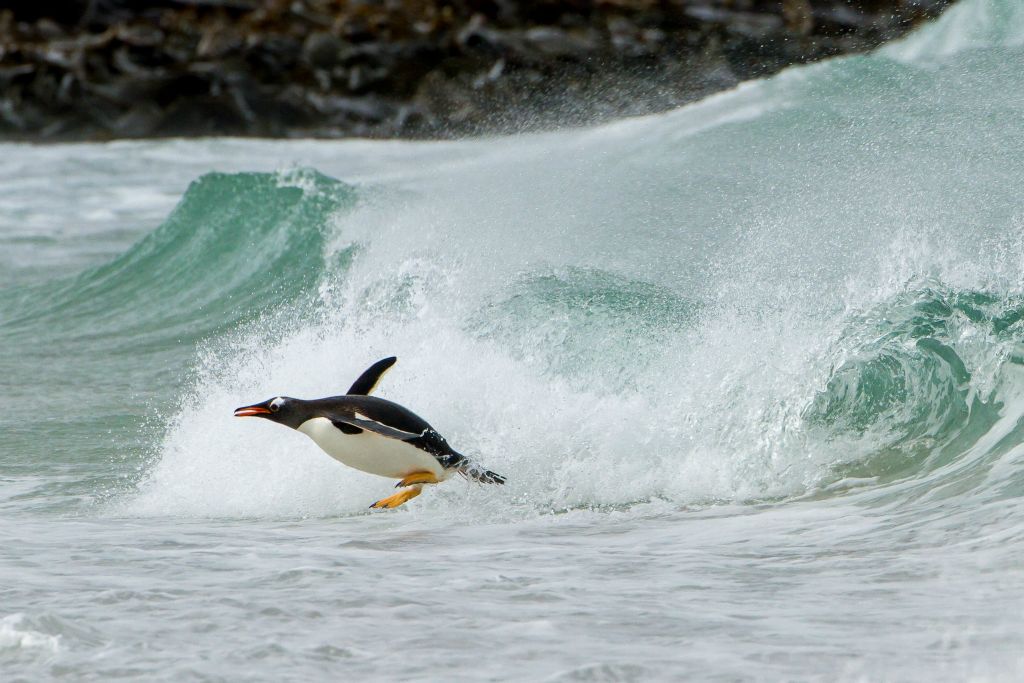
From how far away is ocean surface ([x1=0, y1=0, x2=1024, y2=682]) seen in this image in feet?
12.6

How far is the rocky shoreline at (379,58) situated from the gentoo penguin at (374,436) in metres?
20.0

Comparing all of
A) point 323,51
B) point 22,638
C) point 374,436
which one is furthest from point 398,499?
point 323,51

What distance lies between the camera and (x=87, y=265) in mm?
13867

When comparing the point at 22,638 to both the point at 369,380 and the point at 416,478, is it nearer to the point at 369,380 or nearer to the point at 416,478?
the point at 416,478

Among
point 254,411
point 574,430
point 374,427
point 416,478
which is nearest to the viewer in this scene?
point 374,427

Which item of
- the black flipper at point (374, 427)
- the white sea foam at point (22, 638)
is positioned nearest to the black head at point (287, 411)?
the black flipper at point (374, 427)

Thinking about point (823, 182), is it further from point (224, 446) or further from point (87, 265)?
point (87, 265)

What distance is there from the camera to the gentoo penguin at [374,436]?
16.6 feet

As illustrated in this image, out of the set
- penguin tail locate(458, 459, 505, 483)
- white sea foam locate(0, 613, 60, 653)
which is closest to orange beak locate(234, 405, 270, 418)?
penguin tail locate(458, 459, 505, 483)

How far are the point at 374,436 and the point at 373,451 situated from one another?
0.26 ft

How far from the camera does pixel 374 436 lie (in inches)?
200

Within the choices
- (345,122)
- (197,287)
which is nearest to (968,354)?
(197,287)

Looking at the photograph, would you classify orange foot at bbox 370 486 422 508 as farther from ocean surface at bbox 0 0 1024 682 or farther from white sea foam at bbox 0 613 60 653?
white sea foam at bbox 0 613 60 653

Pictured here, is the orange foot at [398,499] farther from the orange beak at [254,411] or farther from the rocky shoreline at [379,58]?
the rocky shoreline at [379,58]
